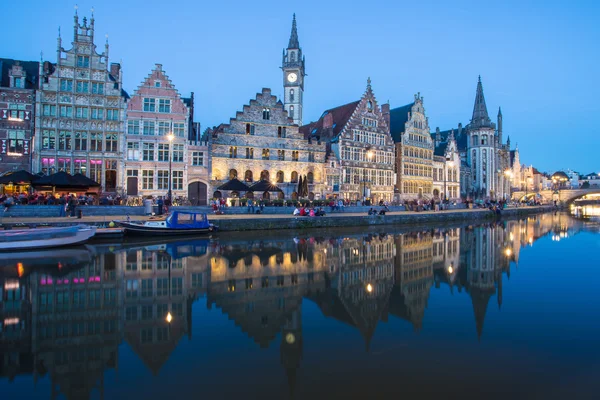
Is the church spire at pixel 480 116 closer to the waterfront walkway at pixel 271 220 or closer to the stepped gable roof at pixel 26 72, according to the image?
the waterfront walkway at pixel 271 220

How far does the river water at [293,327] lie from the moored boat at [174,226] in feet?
16.8

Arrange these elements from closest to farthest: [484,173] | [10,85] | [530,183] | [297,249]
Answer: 1. [297,249]
2. [10,85]
3. [484,173]
4. [530,183]

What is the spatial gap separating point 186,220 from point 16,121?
66.0ft

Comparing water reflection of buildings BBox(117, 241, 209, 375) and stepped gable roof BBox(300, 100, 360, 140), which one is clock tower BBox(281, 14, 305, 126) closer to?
stepped gable roof BBox(300, 100, 360, 140)

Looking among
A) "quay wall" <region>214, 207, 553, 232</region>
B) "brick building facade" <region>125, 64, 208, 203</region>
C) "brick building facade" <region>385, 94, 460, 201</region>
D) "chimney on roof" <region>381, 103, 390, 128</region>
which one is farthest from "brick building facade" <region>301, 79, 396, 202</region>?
"brick building facade" <region>125, 64, 208, 203</region>

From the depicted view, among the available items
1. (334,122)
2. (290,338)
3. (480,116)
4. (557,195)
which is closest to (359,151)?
(334,122)

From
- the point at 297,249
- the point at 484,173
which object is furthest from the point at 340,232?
the point at 484,173

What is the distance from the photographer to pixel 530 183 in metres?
102

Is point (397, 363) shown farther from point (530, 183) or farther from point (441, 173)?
point (530, 183)

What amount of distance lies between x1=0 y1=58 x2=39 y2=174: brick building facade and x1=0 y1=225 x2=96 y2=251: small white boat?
1831 centimetres

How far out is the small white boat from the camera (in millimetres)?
16922

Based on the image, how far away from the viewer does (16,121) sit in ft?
105

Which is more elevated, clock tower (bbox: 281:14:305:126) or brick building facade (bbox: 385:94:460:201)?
clock tower (bbox: 281:14:305:126)

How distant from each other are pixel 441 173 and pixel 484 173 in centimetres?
1866
